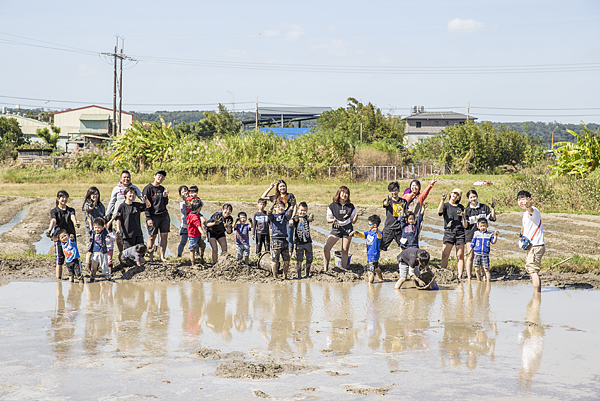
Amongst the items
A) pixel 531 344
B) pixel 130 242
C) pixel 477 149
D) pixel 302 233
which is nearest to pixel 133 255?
pixel 130 242

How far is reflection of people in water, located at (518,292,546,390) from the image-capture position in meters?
5.52

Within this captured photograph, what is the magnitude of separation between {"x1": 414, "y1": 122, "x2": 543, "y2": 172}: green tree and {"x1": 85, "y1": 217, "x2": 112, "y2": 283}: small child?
38.6m

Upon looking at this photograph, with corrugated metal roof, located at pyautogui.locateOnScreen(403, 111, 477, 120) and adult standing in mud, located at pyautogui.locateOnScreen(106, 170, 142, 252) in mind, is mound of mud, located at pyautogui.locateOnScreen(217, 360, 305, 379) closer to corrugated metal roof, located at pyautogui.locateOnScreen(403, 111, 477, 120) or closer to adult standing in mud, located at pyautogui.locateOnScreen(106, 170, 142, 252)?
adult standing in mud, located at pyautogui.locateOnScreen(106, 170, 142, 252)

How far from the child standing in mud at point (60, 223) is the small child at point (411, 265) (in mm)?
5716

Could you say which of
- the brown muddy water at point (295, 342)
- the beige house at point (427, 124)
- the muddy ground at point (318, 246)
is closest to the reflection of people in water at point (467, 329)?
the brown muddy water at point (295, 342)

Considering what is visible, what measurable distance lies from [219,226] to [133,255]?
1672 mm

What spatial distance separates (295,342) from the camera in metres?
6.61

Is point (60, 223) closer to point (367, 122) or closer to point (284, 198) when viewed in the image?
point (284, 198)

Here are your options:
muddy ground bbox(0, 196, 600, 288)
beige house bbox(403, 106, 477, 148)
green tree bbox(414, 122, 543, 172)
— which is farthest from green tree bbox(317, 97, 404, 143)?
muddy ground bbox(0, 196, 600, 288)

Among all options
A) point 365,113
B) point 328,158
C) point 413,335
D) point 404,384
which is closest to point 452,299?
point 413,335

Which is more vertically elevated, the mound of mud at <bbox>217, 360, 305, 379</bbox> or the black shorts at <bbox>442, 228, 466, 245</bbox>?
the black shorts at <bbox>442, 228, 466, 245</bbox>

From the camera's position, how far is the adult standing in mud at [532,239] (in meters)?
8.97

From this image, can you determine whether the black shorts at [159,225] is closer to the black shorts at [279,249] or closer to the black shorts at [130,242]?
the black shorts at [130,242]

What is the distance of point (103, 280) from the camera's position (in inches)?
389
